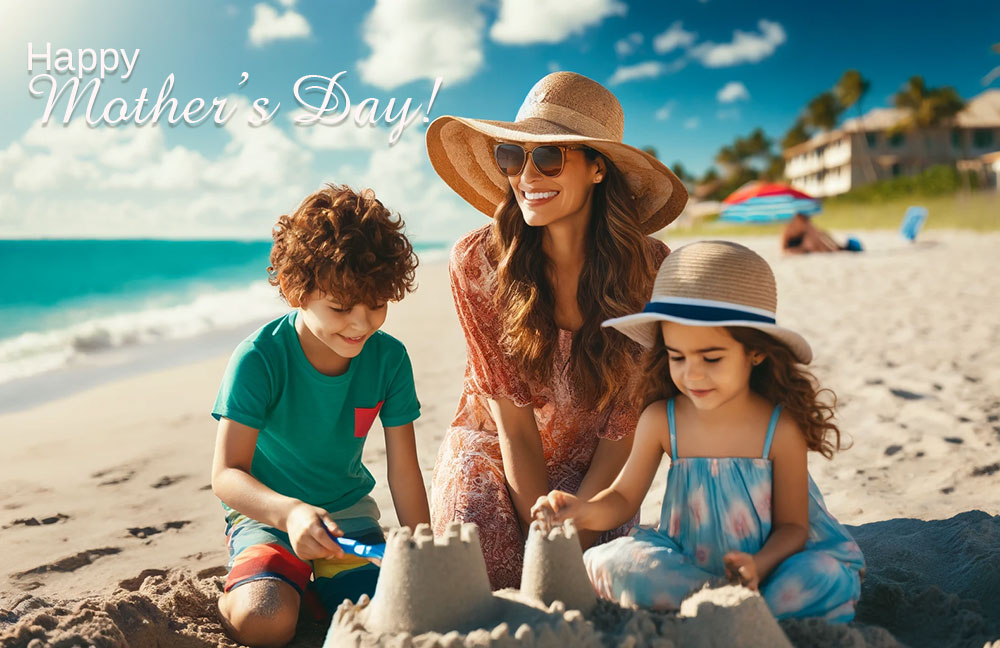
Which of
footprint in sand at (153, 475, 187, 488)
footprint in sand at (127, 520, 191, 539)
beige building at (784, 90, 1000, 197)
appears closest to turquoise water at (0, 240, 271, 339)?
footprint in sand at (153, 475, 187, 488)

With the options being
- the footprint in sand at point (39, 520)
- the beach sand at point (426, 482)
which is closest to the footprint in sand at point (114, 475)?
the beach sand at point (426, 482)

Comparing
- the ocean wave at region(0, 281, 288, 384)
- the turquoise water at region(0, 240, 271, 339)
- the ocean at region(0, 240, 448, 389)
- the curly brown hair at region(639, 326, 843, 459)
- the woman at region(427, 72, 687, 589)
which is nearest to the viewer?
the curly brown hair at region(639, 326, 843, 459)

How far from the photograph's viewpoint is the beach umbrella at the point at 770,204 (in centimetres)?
1805

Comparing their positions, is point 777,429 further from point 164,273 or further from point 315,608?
point 164,273

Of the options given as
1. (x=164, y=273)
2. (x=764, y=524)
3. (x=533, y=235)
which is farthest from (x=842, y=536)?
(x=164, y=273)

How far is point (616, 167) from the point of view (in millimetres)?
2889

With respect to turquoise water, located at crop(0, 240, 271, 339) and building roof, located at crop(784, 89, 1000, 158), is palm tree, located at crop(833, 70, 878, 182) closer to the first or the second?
building roof, located at crop(784, 89, 1000, 158)

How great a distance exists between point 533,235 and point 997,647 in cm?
181

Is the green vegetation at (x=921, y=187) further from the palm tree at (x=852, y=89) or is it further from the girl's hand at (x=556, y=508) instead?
the girl's hand at (x=556, y=508)

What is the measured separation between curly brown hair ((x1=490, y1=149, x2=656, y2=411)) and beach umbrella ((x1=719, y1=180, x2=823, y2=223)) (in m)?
16.0

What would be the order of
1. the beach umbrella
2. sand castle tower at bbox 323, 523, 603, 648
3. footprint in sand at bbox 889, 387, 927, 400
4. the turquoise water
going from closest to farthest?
sand castle tower at bbox 323, 523, 603, 648
footprint in sand at bbox 889, 387, 927, 400
the beach umbrella
the turquoise water

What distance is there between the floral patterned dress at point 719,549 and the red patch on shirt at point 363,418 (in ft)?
2.85

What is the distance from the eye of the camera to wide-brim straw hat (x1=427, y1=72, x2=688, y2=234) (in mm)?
2732

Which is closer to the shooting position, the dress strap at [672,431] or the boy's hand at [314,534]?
the boy's hand at [314,534]
